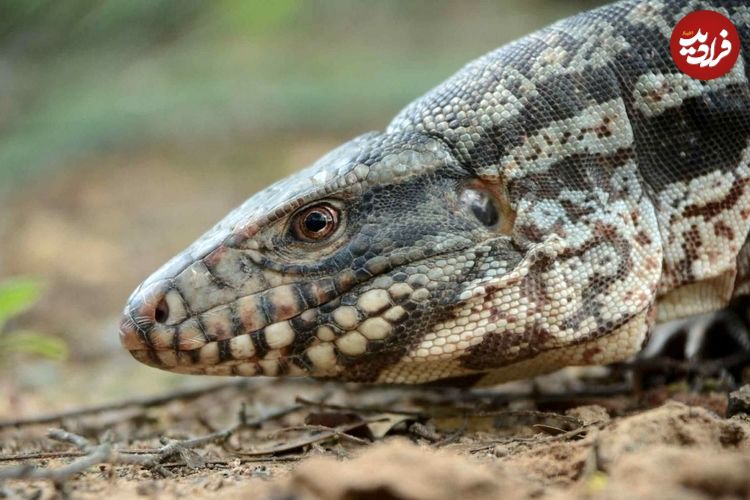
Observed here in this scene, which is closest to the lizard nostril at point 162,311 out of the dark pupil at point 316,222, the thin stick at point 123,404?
the dark pupil at point 316,222

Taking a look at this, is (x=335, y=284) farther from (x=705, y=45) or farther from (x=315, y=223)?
(x=705, y=45)

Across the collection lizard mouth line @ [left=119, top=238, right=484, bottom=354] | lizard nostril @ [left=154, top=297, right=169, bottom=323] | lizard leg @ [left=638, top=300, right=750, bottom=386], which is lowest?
lizard leg @ [left=638, top=300, right=750, bottom=386]

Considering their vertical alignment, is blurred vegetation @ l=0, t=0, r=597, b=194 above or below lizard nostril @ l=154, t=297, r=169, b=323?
above

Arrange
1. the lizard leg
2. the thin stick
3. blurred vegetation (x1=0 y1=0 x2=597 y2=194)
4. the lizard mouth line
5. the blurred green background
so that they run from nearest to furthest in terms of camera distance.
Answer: the lizard mouth line → the thin stick → the lizard leg → the blurred green background → blurred vegetation (x1=0 y1=0 x2=597 y2=194)

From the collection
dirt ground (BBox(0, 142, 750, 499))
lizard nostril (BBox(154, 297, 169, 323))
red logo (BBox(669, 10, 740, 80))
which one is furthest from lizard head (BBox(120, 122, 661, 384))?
red logo (BBox(669, 10, 740, 80))

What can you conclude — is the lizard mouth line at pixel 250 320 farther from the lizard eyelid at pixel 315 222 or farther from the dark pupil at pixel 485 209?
the dark pupil at pixel 485 209

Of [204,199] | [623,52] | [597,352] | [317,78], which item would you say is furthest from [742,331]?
[317,78]

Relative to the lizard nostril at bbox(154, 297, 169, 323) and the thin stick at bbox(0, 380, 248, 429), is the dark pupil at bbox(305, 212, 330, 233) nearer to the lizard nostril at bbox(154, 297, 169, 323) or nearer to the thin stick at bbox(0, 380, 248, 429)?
the lizard nostril at bbox(154, 297, 169, 323)
